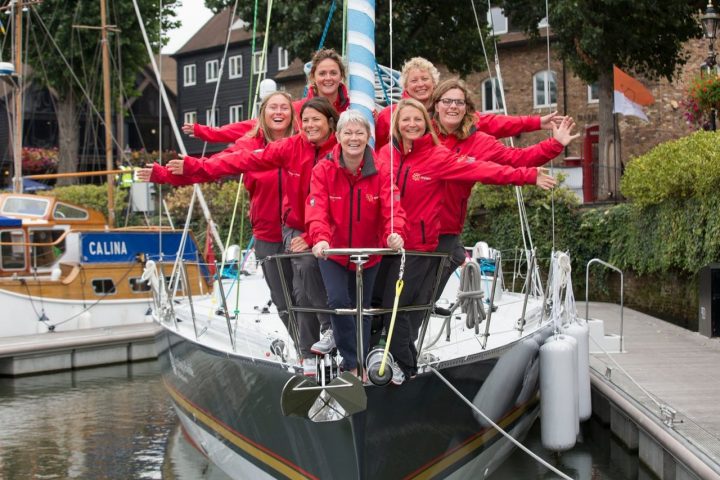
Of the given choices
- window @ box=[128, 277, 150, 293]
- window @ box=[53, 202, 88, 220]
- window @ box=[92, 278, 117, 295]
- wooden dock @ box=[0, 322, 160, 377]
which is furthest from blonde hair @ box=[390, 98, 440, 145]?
window @ box=[53, 202, 88, 220]

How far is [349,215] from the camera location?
635cm

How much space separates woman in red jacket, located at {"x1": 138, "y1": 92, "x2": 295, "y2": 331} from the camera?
724cm

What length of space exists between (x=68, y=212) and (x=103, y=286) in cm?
231

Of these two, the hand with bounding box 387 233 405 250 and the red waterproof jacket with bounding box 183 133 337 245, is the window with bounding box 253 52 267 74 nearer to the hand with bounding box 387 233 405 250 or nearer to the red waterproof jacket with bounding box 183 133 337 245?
the red waterproof jacket with bounding box 183 133 337 245

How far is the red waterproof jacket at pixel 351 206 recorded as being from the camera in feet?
20.2

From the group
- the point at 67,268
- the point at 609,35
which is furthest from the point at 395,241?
the point at 609,35

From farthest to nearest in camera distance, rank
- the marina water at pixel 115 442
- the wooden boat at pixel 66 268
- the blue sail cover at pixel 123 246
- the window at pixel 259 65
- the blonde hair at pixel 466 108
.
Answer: the blue sail cover at pixel 123 246 < the wooden boat at pixel 66 268 < the marina water at pixel 115 442 < the window at pixel 259 65 < the blonde hair at pixel 466 108

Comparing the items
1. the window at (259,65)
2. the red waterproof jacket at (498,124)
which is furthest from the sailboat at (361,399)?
the window at (259,65)

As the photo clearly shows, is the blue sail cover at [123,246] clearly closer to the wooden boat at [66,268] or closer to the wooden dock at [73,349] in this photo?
the wooden boat at [66,268]

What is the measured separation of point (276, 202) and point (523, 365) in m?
2.44

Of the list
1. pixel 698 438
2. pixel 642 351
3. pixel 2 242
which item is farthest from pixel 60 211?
pixel 698 438

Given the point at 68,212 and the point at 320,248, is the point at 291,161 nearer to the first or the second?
the point at 320,248

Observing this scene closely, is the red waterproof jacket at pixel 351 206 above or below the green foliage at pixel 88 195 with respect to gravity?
below

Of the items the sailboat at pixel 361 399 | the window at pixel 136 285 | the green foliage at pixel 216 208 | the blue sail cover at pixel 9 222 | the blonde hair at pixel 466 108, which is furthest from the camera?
the green foliage at pixel 216 208
